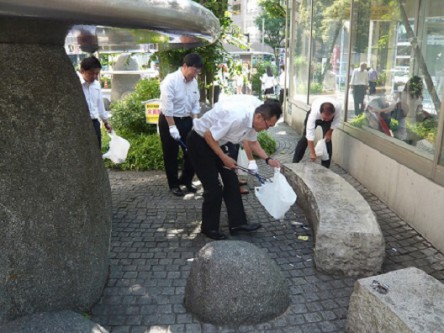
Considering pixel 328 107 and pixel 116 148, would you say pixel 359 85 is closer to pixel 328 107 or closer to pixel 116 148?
pixel 328 107

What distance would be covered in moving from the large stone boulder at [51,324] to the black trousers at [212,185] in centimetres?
194

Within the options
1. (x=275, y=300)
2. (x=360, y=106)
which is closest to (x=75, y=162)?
(x=275, y=300)

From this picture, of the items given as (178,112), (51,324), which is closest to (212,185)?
(178,112)

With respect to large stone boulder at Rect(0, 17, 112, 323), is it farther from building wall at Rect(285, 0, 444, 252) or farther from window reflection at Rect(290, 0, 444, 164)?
window reflection at Rect(290, 0, 444, 164)

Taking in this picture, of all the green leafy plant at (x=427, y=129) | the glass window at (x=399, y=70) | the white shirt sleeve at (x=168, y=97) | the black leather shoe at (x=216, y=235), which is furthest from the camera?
the white shirt sleeve at (x=168, y=97)

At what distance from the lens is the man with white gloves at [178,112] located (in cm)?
542

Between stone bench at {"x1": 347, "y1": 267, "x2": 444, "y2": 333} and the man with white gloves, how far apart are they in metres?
3.29

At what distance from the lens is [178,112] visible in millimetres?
5688

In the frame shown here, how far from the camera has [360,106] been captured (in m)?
7.16

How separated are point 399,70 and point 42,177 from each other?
207 inches

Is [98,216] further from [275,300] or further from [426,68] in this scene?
[426,68]

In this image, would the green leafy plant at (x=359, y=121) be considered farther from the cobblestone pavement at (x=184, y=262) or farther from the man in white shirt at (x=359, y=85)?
the cobblestone pavement at (x=184, y=262)

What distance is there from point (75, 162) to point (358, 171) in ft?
15.6

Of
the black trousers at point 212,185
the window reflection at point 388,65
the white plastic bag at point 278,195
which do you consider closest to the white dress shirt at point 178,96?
the black trousers at point 212,185
